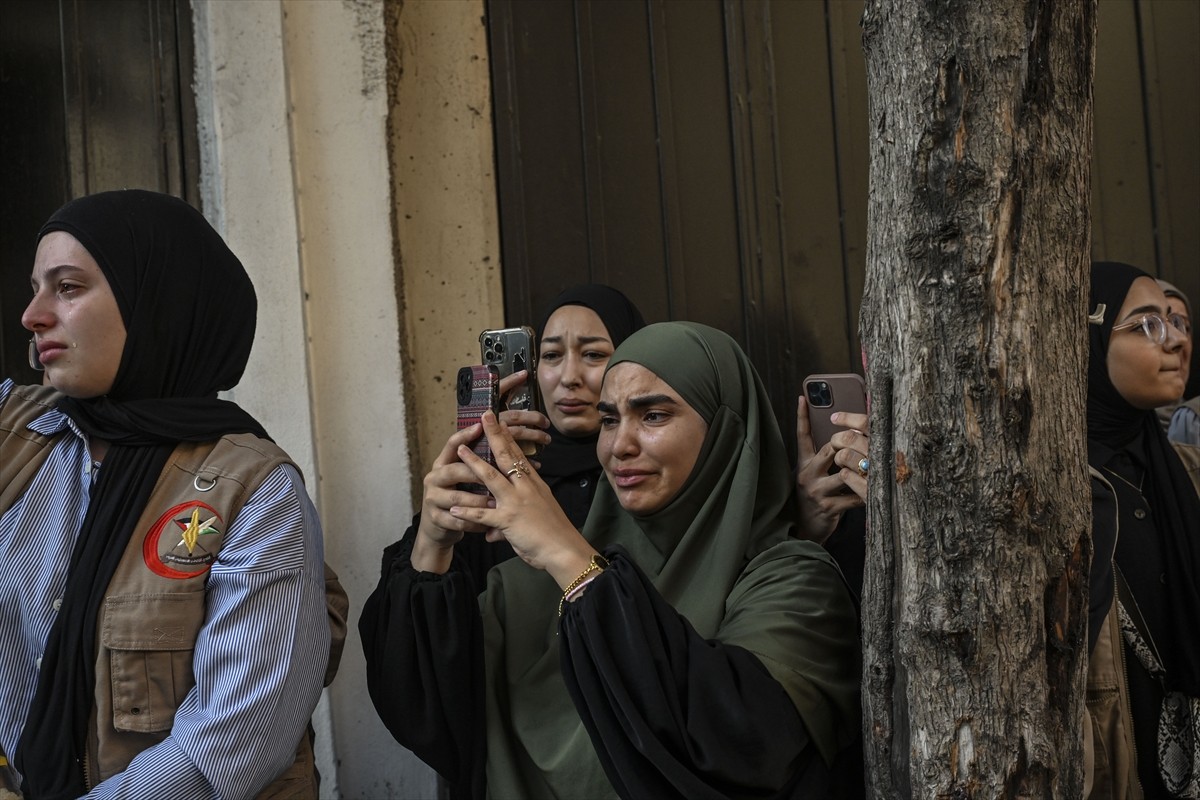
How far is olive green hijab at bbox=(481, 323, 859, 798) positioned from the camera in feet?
6.37

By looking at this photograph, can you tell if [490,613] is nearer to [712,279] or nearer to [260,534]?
[260,534]

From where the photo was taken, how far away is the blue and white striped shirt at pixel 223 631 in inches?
70.7

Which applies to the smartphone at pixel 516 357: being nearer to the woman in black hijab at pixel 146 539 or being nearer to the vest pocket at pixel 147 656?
the woman in black hijab at pixel 146 539

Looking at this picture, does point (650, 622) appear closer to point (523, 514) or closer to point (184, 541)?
point (523, 514)

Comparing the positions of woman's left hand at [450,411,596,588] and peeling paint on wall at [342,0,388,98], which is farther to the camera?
peeling paint on wall at [342,0,388,98]

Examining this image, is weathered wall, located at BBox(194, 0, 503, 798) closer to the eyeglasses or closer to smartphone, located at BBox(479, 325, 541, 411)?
smartphone, located at BBox(479, 325, 541, 411)

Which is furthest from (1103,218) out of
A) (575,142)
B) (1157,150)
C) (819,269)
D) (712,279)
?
(575,142)

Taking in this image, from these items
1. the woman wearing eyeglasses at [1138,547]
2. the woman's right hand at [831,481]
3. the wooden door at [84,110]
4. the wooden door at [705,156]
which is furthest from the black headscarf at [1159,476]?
the wooden door at [84,110]

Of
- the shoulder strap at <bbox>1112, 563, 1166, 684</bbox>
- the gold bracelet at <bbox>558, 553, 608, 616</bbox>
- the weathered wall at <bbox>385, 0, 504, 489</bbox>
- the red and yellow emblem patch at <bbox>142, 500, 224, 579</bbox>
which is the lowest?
the shoulder strap at <bbox>1112, 563, 1166, 684</bbox>

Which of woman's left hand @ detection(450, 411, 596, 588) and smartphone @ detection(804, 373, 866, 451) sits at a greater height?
smartphone @ detection(804, 373, 866, 451)

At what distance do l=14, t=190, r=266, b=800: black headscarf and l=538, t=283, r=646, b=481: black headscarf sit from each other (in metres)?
0.96

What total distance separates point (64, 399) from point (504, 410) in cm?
83

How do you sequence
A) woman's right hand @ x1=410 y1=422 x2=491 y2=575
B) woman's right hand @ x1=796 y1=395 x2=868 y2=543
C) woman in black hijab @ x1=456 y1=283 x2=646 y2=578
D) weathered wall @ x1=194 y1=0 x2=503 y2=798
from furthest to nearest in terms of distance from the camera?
weathered wall @ x1=194 y1=0 x2=503 y2=798, woman in black hijab @ x1=456 y1=283 x2=646 y2=578, woman's right hand @ x1=796 y1=395 x2=868 y2=543, woman's right hand @ x1=410 y1=422 x2=491 y2=575

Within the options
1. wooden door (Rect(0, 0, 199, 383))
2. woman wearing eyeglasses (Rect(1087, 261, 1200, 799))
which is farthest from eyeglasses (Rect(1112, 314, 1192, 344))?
wooden door (Rect(0, 0, 199, 383))
